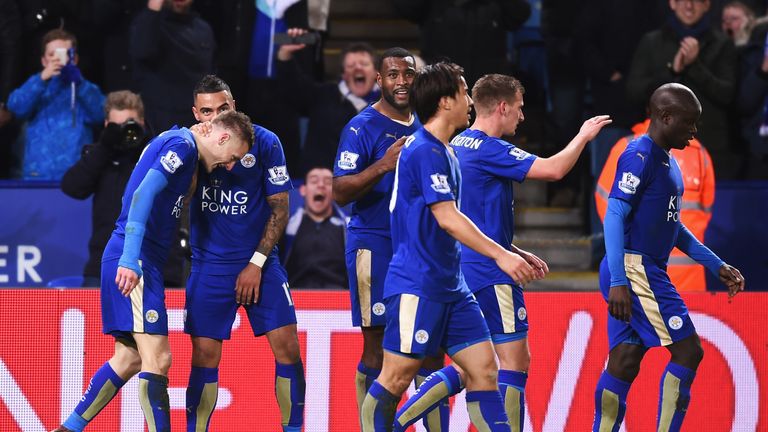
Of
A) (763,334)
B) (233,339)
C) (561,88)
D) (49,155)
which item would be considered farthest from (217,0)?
(763,334)

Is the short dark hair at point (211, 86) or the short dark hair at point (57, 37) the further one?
the short dark hair at point (57, 37)

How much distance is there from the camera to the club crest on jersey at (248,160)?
293 inches

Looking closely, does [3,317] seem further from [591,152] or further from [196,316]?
[591,152]

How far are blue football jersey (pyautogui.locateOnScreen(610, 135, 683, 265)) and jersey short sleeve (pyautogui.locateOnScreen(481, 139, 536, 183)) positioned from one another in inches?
24.1

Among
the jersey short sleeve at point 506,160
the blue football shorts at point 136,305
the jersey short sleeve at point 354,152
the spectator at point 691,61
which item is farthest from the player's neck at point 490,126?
the spectator at point 691,61

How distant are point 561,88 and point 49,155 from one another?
4.35m

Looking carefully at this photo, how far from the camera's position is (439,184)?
20.6 ft

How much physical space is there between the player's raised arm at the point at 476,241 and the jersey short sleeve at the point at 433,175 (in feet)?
0.14

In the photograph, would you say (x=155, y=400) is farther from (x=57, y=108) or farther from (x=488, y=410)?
(x=57, y=108)

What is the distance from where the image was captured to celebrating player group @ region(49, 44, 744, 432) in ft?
23.5

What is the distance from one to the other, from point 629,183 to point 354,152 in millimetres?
1515

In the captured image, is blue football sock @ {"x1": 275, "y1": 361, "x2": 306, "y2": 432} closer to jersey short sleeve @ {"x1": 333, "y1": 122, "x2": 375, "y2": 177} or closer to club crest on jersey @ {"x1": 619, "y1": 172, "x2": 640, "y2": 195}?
jersey short sleeve @ {"x1": 333, "y1": 122, "x2": 375, "y2": 177}

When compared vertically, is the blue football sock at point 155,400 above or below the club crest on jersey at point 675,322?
below

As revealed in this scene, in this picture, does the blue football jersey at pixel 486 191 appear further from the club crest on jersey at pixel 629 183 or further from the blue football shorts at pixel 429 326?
the blue football shorts at pixel 429 326
